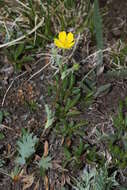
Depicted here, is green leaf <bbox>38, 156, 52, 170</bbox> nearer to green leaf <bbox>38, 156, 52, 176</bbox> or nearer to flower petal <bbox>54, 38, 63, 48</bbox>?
green leaf <bbox>38, 156, 52, 176</bbox>

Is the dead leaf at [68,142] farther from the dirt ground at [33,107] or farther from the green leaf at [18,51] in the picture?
the green leaf at [18,51]

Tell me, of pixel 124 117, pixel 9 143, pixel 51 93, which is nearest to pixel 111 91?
pixel 124 117

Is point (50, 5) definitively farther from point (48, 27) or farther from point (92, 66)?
point (92, 66)

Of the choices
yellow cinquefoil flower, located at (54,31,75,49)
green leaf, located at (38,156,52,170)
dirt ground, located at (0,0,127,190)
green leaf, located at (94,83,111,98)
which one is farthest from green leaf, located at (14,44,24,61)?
green leaf, located at (38,156,52,170)

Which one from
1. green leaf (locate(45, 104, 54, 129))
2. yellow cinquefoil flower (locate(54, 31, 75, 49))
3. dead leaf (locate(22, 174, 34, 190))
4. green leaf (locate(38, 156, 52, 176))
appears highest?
yellow cinquefoil flower (locate(54, 31, 75, 49))

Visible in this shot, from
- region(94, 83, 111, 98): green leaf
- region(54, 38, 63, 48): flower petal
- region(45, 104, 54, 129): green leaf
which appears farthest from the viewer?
region(94, 83, 111, 98): green leaf

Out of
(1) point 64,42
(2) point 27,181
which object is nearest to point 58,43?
(1) point 64,42

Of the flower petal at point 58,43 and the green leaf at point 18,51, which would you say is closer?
the flower petal at point 58,43

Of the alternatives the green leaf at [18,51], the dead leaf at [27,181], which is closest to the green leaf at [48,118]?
the dead leaf at [27,181]
